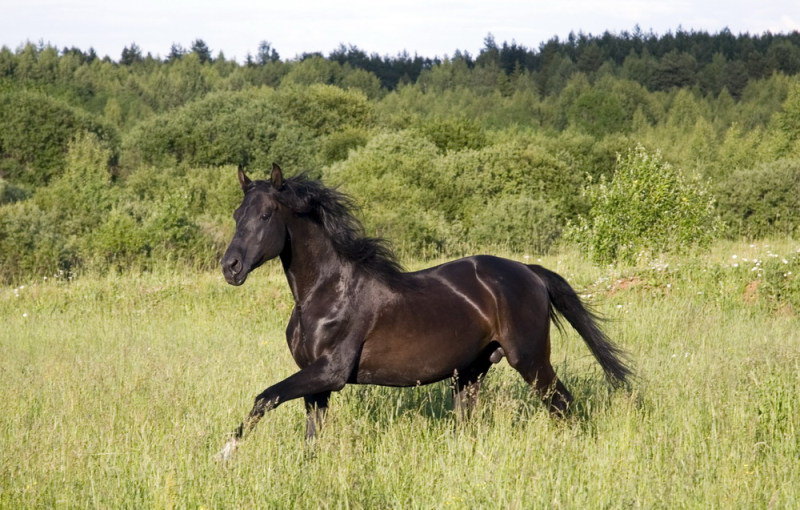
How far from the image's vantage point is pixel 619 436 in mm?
5711

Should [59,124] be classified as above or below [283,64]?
below

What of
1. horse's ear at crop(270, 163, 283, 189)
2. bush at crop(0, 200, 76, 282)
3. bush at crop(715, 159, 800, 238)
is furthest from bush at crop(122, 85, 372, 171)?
horse's ear at crop(270, 163, 283, 189)

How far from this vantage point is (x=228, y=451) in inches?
203

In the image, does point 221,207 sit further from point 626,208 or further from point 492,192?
point 626,208

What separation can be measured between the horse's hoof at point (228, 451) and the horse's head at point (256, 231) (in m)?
0.98

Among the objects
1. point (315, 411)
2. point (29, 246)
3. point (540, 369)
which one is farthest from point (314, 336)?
point (29, 246)

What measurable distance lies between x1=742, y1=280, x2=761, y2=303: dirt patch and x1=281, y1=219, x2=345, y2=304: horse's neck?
8.83 metres

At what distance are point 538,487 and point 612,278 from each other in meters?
10.0

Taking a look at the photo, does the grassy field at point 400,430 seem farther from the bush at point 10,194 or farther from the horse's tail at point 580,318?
the bush at point 10,194

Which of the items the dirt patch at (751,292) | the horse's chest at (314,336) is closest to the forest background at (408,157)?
the dirt patch at (751,292)

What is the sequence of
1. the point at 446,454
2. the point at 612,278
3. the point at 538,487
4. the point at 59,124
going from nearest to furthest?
the point at 538,487, the point at 446,454, the point at 612,278, the point at 59,124

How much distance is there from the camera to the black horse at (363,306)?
5500mm

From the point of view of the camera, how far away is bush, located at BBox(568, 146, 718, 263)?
17.0 meters

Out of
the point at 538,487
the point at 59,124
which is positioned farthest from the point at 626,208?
the point at 59,124
